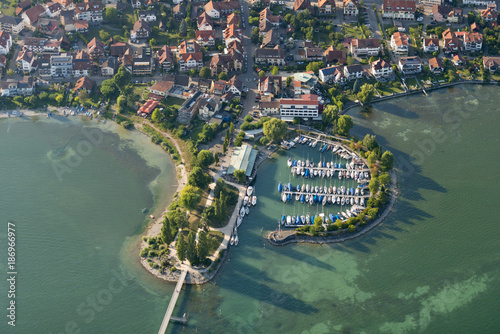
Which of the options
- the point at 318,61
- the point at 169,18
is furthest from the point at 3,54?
the point at 318,61

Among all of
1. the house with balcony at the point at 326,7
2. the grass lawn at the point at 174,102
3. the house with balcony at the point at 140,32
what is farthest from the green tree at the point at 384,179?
the house with balcony at the point at 140,32

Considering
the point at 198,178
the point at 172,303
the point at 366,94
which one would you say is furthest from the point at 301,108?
the point at 172,303

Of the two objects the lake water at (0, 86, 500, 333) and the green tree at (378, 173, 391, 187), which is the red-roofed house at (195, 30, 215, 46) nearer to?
the lake water at (0, 86, 500, 333)

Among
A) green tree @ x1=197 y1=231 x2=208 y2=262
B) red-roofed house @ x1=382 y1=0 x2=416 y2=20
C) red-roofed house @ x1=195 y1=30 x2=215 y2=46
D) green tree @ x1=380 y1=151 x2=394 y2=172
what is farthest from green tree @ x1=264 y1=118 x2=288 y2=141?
red-roofed house @ x1=382 y1=0 x2=416 y2=20

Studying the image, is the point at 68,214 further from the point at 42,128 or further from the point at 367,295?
the point at 367,295

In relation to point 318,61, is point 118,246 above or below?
below

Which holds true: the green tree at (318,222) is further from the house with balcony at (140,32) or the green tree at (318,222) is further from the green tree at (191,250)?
the house with balcony at (140,32)

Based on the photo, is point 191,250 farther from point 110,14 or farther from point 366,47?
point 110,14
